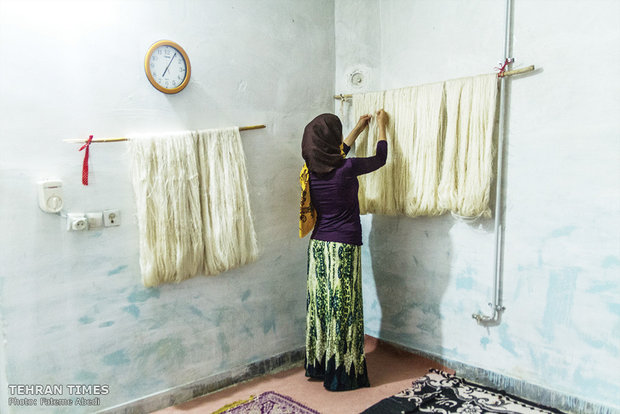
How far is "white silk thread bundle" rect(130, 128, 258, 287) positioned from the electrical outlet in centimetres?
11

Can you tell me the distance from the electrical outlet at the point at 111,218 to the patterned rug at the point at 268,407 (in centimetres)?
126

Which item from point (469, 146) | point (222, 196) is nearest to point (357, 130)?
point (469, 146)

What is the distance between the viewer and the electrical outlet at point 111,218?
2.55m

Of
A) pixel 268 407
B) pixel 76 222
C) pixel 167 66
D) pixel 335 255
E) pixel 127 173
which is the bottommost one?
pixel 268 407

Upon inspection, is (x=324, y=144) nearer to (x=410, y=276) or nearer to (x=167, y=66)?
(x=167, y=66)

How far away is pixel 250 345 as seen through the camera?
3.22 m

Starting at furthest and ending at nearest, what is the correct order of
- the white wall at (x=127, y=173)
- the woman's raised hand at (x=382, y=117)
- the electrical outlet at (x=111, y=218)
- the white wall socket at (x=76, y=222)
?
the woman's raised hand at (x=382, y=117), the electrical outlet at (x=111, y=218), the white wall socket at (x=76, y=222), the white wall at (x=127, y=173)

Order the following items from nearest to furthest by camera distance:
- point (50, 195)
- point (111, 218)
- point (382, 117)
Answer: point (50, 195) < point (111, 218) < point (382, 117)

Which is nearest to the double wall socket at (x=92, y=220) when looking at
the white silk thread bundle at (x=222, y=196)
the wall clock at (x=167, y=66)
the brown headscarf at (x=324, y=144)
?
the white silk thread bundle at (x=222, y=196)

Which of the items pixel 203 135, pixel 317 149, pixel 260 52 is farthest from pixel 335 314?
pixel 260 52

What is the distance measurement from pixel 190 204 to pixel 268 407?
51.5 inches

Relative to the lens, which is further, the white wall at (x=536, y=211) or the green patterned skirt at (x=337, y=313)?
the green patterned skirt at (x=337, y=313)

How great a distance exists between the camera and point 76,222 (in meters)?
2.43

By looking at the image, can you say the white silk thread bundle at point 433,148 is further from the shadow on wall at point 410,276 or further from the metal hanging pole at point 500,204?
the shadow on wall at point 410,276
